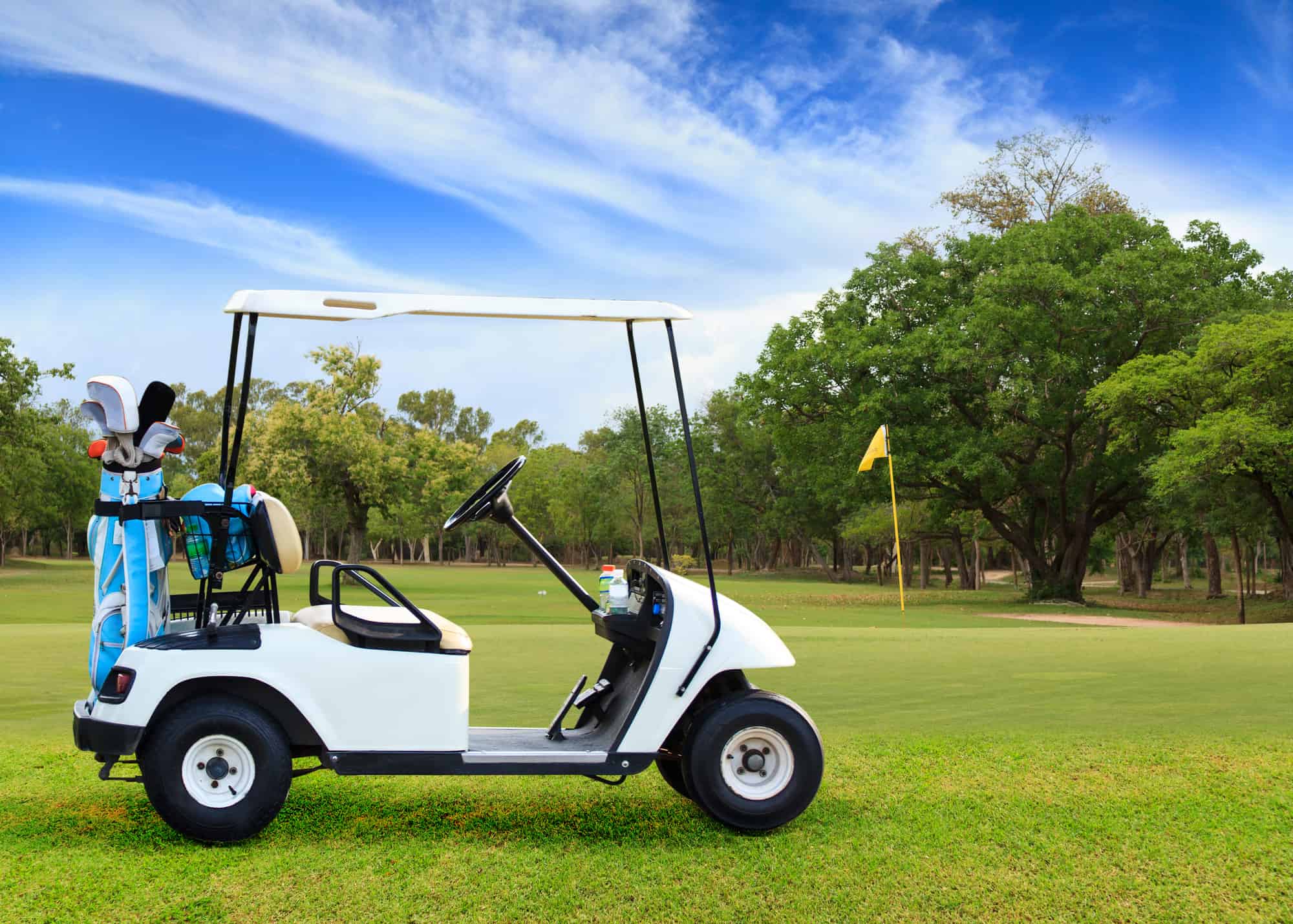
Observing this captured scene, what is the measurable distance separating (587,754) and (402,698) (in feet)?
2.93

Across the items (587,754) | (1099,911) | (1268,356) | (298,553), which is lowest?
(1099,911)

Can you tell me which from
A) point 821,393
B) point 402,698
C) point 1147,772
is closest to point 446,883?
point 402,698

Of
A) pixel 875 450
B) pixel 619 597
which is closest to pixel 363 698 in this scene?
pixel 619 597

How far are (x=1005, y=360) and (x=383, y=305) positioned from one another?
29281mm

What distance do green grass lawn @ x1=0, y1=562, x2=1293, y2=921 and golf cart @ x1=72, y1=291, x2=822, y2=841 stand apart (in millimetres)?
282

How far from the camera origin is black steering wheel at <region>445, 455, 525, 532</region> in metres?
5.41

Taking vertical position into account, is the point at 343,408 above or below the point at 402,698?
above

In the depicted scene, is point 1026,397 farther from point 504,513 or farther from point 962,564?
point 504,513

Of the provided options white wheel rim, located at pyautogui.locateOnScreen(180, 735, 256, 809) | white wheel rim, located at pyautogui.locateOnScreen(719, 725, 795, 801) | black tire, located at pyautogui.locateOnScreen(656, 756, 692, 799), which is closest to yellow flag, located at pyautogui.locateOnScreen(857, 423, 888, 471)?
black tire, located at pyautogui.locateOnScreen(656, 756, 692, 799)

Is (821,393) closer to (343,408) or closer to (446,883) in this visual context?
(343,408)

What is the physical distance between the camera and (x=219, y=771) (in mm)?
4789

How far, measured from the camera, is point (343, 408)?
42.2 meters

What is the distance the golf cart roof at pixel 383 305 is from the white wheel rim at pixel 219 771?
196 centimetres

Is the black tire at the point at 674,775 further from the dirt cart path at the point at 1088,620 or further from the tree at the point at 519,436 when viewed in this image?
the tree at the point at 519,436
